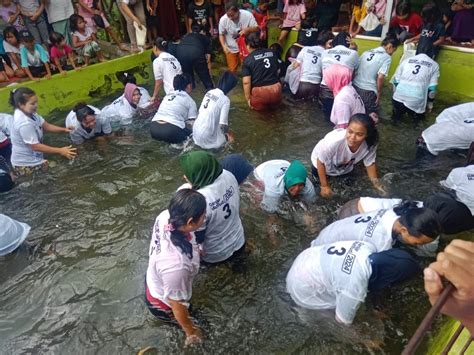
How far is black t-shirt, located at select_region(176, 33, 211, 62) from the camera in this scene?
7461mm

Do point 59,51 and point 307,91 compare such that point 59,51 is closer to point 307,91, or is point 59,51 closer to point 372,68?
point 307,91

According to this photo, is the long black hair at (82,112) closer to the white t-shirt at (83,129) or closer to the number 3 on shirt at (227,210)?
the white t-shirt at (83,129)

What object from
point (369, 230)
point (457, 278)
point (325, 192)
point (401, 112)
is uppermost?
point (457, 278)

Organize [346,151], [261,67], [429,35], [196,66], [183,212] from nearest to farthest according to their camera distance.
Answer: [183,212] → [346,151] → [261,67] → [429,35] → [196,66]

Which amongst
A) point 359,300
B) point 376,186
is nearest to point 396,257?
point 359,300

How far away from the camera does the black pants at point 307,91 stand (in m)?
7.21

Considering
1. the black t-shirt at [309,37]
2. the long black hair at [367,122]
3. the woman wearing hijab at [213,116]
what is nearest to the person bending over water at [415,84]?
the black t-shirt at [309,37]

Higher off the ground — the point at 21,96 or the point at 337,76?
the point at 21,96

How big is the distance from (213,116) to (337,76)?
7.30 feet

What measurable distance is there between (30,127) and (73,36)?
394 cm

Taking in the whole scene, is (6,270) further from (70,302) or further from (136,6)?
(136,6)

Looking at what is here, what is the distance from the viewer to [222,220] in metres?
3.26

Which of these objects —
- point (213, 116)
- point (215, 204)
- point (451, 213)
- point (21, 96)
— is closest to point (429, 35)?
point (213, 116)

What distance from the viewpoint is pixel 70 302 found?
3.79 metres
